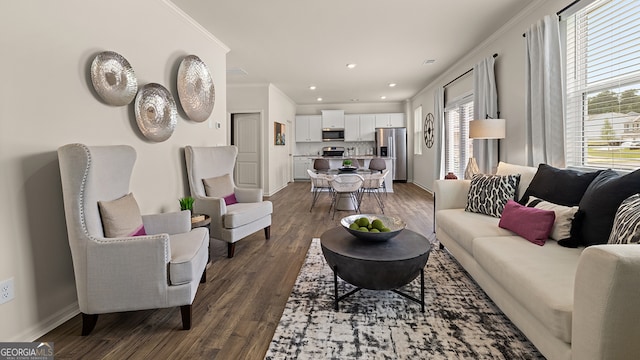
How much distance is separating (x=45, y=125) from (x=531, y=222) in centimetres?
320

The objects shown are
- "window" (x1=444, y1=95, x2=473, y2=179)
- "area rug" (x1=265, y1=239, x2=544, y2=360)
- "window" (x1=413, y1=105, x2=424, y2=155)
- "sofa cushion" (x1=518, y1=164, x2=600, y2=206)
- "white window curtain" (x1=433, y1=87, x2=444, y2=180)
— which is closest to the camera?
"area rug" (x1=265, y1=239, x2=544, y2=360)

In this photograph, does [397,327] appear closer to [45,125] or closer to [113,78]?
[45,125]

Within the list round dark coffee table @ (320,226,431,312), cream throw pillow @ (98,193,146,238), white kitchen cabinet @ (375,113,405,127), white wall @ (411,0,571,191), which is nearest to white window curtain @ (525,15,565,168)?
white wall @ (411,0,571,191)

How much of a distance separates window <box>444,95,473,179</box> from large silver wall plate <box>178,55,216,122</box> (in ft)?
13.7

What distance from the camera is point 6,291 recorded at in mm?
1654

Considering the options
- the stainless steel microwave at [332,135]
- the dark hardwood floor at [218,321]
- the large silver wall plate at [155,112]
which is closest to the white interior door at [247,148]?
the stainless steel microwave at [332,135]

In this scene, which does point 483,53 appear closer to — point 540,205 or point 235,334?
point 540,205

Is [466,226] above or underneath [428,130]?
underneath

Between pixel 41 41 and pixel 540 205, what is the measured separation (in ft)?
11.5

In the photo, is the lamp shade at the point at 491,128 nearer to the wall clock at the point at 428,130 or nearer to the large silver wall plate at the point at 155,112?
the large silver wall plate at the point at 155,112

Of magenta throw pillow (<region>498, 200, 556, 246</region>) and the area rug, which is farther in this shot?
magenta throw pillow (<region>498, 200, 556, 246</region>)

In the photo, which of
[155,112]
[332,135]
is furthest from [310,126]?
[155,112]

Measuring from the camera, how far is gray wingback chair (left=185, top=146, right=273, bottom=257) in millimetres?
3097

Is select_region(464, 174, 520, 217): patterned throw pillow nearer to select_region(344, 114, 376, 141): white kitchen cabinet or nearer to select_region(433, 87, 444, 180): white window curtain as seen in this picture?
select_region(433, 87, 444, 180): white window curtain
